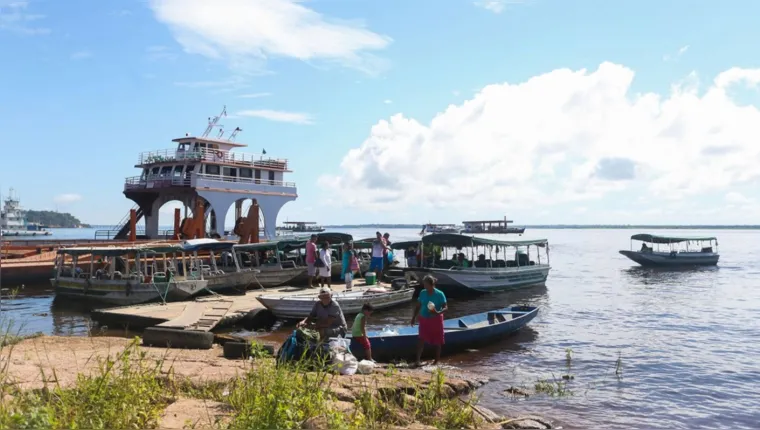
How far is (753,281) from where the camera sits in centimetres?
3722

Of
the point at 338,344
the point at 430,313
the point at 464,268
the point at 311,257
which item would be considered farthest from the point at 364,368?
the point at 464,268

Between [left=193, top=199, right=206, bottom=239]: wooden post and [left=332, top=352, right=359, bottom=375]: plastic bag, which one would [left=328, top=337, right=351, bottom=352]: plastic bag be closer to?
[left=332, top=352, right=359, bottom=375]: plastic bag

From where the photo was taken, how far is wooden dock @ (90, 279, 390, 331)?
50.5ft

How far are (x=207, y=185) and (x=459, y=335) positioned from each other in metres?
24.0

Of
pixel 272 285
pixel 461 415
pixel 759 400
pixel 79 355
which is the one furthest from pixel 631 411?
pixel 272 285

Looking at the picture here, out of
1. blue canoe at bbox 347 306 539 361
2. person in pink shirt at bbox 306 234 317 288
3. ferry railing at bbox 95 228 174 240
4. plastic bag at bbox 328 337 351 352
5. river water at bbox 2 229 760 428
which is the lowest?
river water at bbox 2 229 760 428

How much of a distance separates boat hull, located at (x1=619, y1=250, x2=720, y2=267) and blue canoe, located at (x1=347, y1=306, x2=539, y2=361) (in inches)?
1293

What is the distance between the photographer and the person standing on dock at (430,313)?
462 inches

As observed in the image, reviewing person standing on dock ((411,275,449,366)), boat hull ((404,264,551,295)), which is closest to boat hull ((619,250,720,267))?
boat hull ((404,264,551,295))

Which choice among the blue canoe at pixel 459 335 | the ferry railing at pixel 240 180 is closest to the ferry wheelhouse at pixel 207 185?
the ferry railing at pixel 240 180

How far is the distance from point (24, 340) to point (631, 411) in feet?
43.2

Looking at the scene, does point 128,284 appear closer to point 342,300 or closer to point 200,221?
point 342,300

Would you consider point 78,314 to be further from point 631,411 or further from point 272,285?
point 631,411

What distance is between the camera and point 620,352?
15.6 metres
